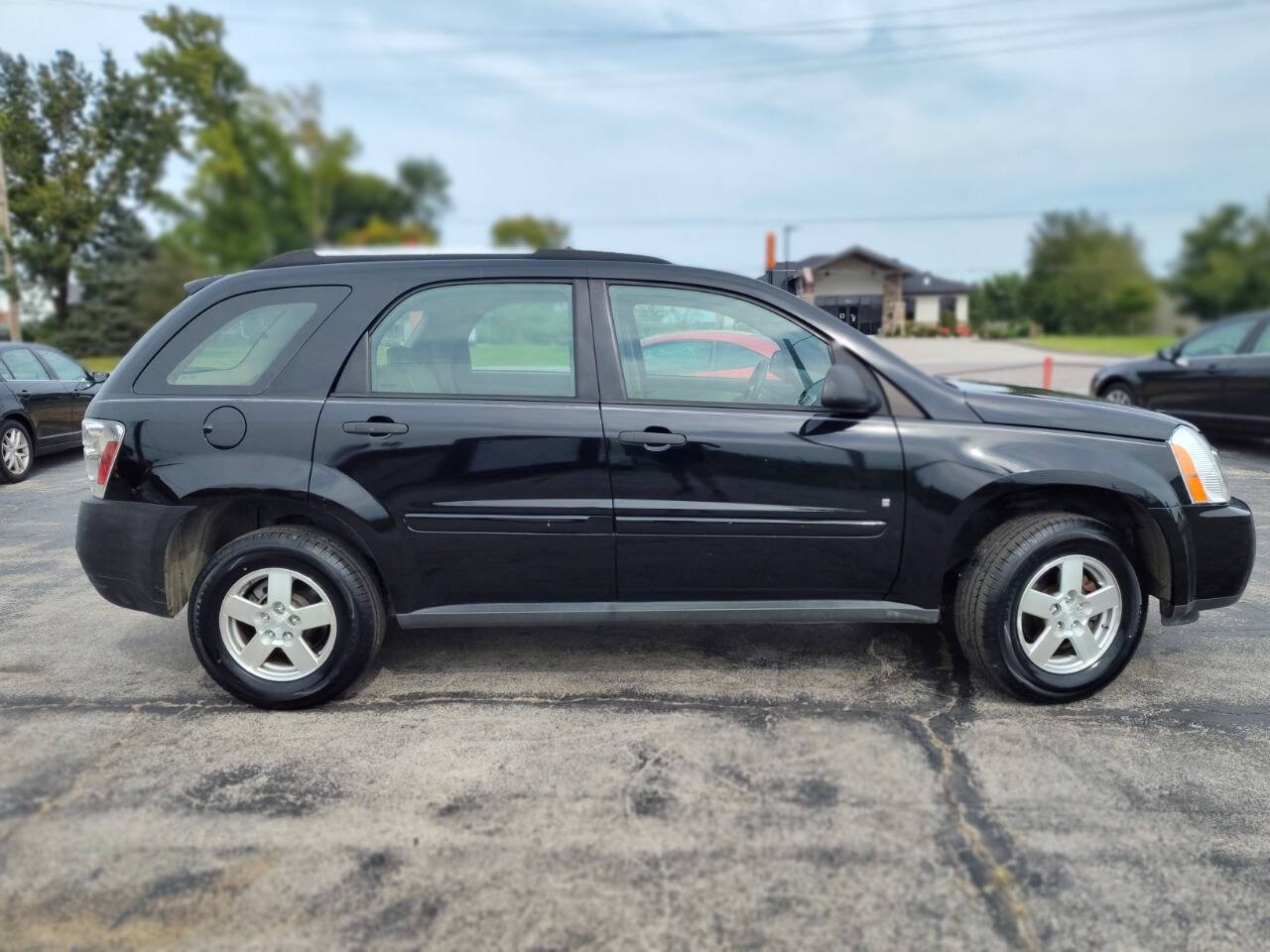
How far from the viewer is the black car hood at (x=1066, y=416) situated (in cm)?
A: 364

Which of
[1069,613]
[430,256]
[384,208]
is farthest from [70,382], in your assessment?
[384,208]

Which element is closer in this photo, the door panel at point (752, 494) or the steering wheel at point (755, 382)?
the door panel at point (752, 494)

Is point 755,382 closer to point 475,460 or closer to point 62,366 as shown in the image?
point 475,460

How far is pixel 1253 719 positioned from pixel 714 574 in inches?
83.4

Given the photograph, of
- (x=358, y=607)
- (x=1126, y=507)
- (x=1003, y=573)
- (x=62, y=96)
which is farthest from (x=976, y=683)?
(x=62, y=96)

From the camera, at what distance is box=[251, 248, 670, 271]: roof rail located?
3.76m

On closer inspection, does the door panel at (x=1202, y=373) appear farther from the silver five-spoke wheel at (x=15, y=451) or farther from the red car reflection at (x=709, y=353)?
the silver five-spoke wheel at (x=15, y=451)

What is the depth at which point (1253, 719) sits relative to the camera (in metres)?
3.55

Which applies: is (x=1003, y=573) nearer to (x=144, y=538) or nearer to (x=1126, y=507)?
(x=1126, y=507)

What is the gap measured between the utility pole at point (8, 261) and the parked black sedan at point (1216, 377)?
39.9ft

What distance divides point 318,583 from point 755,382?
6.10 feet

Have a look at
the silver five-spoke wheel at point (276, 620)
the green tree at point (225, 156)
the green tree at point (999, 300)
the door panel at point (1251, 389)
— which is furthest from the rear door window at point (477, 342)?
the green tree at point (225, 156)

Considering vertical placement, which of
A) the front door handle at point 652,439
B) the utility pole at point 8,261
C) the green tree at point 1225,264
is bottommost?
the front door handle at point 652,439

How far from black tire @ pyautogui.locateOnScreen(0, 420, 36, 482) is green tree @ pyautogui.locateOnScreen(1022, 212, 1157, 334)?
10.9 meters
